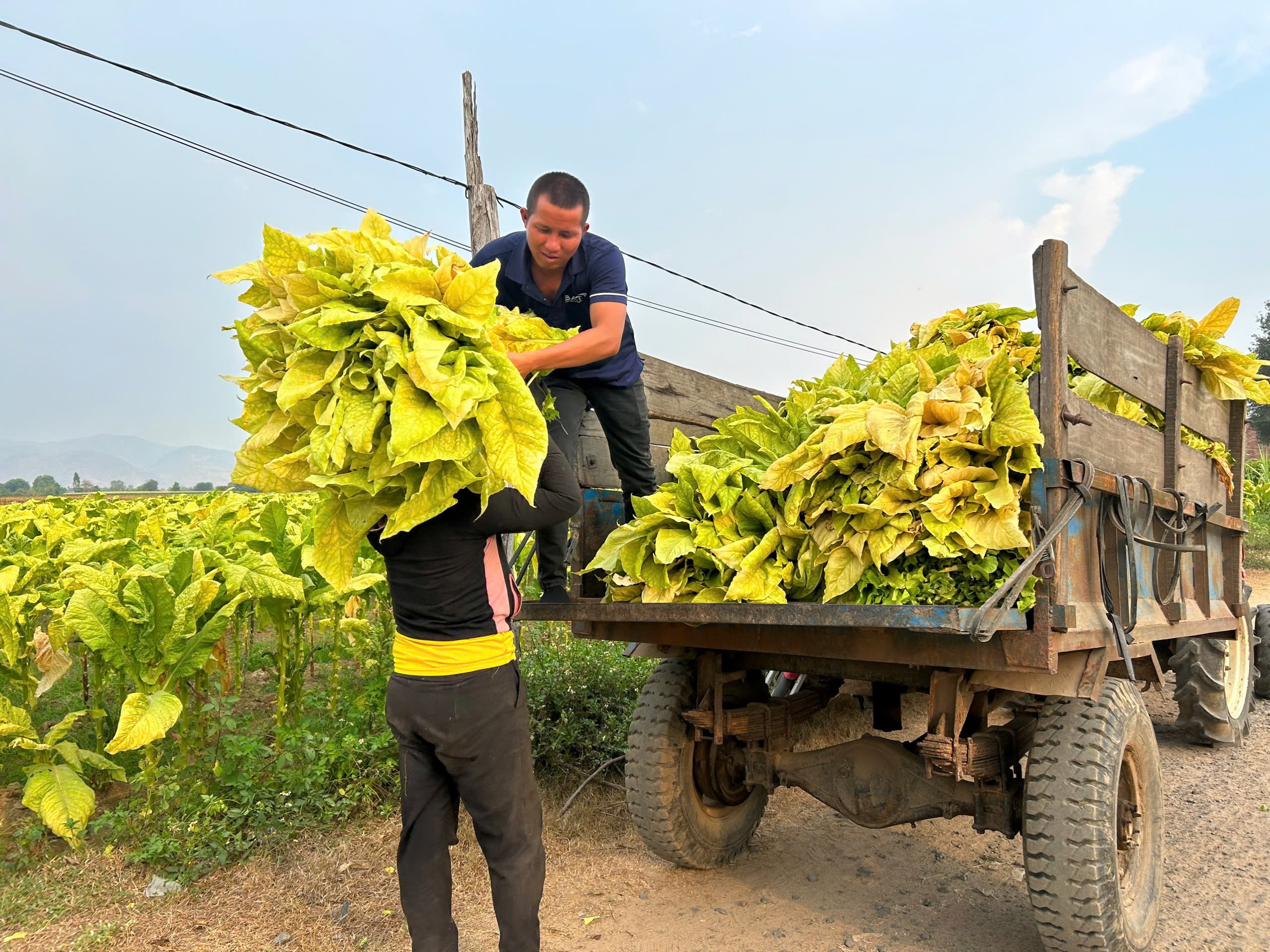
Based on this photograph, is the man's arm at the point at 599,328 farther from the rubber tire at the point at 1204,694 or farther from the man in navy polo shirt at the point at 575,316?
the rubber tire at the point at 1204,694

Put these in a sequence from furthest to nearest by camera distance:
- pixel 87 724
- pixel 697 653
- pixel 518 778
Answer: pixel 87 724
pixel 697 653
pixel 518 778

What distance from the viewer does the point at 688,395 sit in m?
4.39

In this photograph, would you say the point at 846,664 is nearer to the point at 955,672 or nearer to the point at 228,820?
the point at 955,672

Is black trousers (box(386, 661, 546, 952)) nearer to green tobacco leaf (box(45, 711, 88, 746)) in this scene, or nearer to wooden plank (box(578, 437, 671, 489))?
wooden plank (box(578, 437, 671, 489))

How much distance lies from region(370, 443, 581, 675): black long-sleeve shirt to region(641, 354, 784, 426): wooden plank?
4.49 ft

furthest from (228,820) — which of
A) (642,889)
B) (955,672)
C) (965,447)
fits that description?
(965,447)

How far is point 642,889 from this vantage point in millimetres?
3881

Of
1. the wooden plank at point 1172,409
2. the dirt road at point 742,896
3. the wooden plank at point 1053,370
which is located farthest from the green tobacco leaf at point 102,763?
the wooden plank at point 1172,409

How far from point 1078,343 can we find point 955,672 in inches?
48.3

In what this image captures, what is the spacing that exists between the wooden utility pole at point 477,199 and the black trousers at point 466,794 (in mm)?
5260

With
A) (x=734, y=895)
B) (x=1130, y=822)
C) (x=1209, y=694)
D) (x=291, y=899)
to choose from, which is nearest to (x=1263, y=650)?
(x=1209, y=694)

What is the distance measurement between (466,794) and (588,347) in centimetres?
154

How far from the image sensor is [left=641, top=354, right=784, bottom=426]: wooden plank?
4133 millimetres

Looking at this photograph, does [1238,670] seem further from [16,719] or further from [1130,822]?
[16,719]
